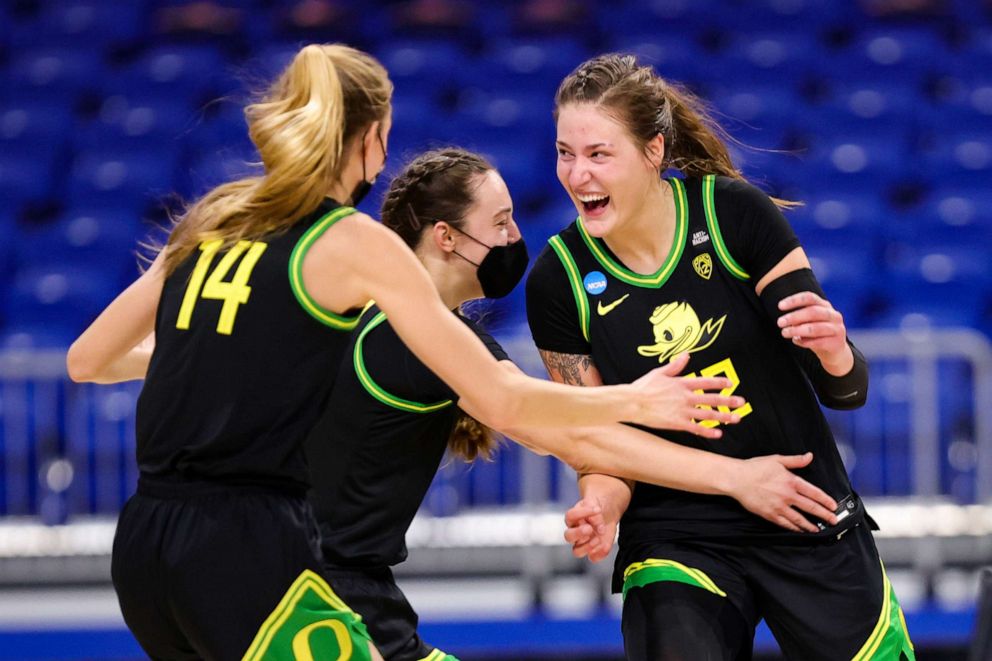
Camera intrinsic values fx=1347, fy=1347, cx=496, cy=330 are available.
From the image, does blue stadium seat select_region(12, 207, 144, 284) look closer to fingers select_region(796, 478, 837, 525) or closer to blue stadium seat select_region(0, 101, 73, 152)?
blue stadium seat select_region(0, 101, 73, 152)

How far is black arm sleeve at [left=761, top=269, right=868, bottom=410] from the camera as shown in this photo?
3244 mm

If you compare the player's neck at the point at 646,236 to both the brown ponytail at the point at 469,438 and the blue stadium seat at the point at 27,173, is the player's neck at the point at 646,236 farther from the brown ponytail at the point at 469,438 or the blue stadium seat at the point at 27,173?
the blue stadium seat at the point at 27,173

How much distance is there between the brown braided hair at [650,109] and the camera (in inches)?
132

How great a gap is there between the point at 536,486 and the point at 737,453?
8.34 ft

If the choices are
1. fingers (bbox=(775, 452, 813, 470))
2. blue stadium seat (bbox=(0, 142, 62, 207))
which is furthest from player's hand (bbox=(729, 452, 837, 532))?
blue stadium seat (bbox=(0, 142, 62, 207))

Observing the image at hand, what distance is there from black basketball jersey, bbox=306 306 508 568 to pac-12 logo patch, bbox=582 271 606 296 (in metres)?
0.35

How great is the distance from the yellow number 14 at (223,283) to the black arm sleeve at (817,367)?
1298mm

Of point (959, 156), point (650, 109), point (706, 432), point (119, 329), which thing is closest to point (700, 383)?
point (706, 432)

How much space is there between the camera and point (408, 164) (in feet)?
12.1

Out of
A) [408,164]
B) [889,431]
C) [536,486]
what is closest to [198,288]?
[408,164]

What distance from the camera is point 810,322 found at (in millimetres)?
3100

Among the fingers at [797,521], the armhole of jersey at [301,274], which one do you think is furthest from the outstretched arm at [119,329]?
the fingers at [797,521]

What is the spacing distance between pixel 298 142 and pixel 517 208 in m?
6.06

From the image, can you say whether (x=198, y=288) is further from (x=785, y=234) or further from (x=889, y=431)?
(x=889, y=431)
